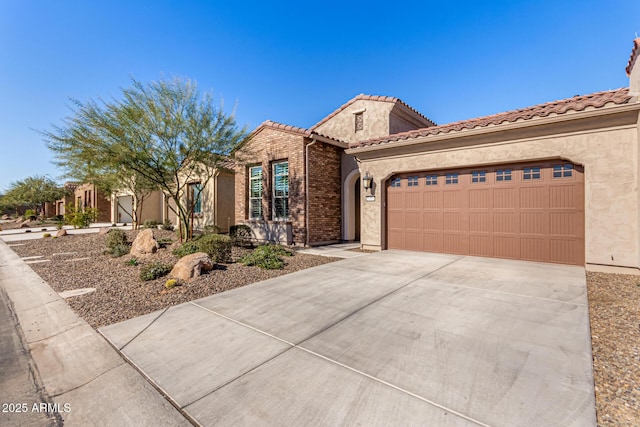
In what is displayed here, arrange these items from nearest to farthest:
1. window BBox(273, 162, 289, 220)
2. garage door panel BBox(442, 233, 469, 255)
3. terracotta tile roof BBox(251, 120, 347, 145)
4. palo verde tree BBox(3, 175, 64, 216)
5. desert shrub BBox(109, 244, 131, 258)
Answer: garage door panel BBox(442, 233, 469, 255), desert shrub BBox(109, 244, 131, 258), terracotta tile roof BBox(251, 120, 347, 145), window BBox(273, 162, 289, 220), palo verde tree BBox(3, 175, 64, 216)

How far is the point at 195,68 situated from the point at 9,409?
9556 millimetres

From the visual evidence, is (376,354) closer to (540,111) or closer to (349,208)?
(540,111)

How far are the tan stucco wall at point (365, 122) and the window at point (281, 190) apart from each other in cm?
413

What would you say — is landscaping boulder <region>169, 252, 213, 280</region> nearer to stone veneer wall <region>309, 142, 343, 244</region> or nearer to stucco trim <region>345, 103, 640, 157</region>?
stone veneer wall <region>309, 142, 343, 244</region>

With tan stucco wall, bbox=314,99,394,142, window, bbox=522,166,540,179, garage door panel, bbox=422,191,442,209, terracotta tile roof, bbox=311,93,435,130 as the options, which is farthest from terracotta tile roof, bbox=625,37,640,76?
tan stucco wall, bbox=314,99,394,142

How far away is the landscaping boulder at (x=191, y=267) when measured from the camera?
5.76 m

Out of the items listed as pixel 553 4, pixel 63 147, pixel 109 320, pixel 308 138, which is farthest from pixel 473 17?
pixel 63 147

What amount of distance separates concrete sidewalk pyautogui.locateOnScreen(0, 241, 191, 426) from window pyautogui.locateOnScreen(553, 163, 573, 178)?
8.98 meters

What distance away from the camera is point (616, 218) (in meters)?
5.86

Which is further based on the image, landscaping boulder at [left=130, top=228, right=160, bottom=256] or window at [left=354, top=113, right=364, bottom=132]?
window at [left=354, top=113, right=364, bottom=132]

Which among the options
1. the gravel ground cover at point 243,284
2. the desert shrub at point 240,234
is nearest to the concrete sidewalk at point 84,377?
the gravel ground cover at point 243,284

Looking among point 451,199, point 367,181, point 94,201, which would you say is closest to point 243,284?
A: point 367,181

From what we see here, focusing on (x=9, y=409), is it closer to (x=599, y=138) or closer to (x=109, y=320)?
(x=109, y=320)

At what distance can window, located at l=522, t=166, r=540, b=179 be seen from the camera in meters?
6.93
